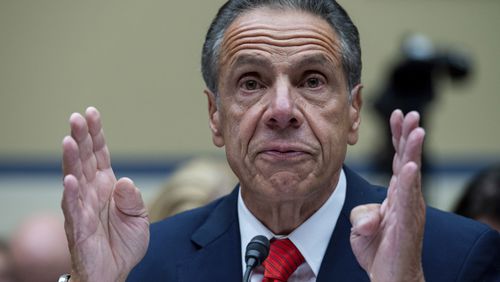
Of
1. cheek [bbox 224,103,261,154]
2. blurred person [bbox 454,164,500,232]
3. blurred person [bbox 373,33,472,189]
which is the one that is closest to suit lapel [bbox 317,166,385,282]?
cheek [bbox 224,103,261,154]

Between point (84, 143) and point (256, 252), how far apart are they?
576 mm

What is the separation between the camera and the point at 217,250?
3.34 meters

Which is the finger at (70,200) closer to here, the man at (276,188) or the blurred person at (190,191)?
the man at (276,188)

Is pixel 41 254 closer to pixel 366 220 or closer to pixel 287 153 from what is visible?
pixel 287 153

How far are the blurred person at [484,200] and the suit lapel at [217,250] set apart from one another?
4.08 ft

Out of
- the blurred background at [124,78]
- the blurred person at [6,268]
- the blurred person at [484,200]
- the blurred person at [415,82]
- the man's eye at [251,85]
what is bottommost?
the blurred background at [124,78]

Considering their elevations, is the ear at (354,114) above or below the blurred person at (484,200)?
above

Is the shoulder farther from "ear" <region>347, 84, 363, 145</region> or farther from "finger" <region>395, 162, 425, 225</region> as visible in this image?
"finger" <region>395, 162, 425, 225</region>

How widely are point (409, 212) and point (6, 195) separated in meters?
7.68

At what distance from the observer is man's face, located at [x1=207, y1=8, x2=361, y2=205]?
313 cm

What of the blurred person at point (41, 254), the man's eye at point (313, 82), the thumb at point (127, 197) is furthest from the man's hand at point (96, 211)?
the blurred person at point (41, 254)

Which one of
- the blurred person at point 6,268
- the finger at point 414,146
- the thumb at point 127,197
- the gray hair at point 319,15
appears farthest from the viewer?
the blurred person at point 6,268

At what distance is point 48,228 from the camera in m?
4.33

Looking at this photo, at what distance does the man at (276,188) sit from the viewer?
2984 mm
